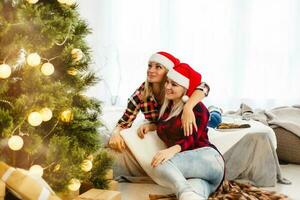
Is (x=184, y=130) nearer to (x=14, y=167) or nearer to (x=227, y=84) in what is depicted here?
(x=14, y=167)

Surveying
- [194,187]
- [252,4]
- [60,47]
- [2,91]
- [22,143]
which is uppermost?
[252,4]

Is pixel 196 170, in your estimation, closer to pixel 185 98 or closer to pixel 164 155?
pixel 164 155

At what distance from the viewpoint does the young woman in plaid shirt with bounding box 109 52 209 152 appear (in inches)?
103

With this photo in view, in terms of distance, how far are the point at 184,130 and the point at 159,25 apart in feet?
7.01

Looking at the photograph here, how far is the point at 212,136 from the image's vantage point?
8.97ft

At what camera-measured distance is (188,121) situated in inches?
93.4

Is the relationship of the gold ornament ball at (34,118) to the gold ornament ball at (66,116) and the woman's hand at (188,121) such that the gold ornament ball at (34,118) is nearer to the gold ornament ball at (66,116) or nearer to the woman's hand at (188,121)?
the gold ornament ball at (66,116)

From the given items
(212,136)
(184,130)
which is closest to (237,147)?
(212,136)

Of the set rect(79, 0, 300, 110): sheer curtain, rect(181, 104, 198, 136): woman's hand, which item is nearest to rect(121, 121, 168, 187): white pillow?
rect(181, 104, 198, 136): woman's hand

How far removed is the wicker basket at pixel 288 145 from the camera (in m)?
3.23

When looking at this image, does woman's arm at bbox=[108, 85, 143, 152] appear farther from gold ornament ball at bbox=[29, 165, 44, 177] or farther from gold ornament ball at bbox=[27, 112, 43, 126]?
gold ornament ball at bbox=[27, 112, 43, 126]

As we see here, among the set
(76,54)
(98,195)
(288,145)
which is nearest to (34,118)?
(76,54)

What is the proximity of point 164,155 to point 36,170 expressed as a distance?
792 millimetres

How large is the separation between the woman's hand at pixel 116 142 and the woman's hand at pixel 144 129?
12cm
